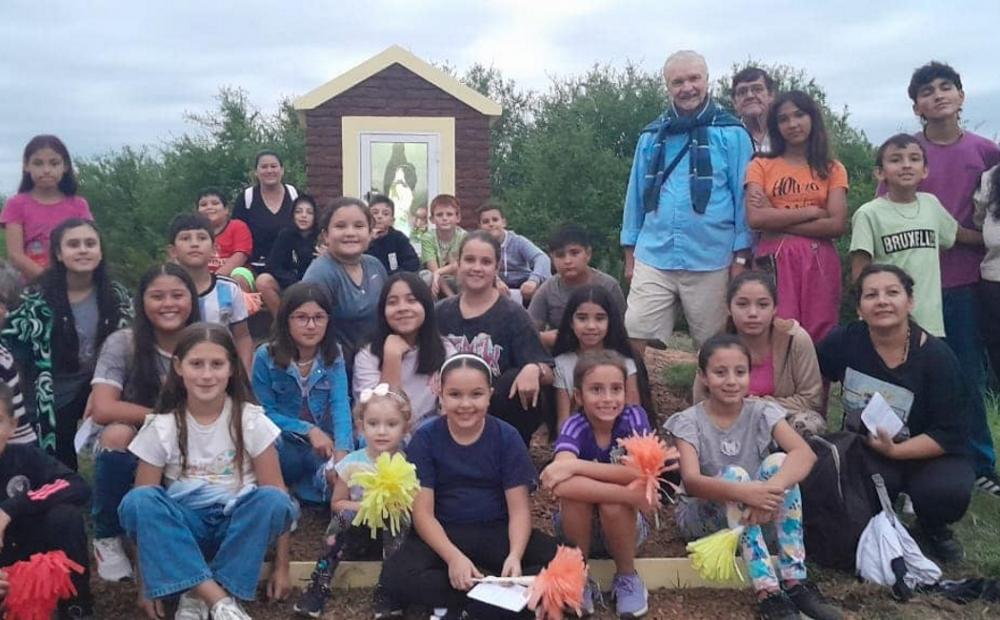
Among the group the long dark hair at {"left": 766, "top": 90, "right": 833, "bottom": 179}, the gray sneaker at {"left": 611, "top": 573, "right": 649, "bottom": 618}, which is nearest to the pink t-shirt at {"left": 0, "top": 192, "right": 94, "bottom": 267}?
the gray sneaker at {"left": 611, "top": 573, "right": 649, "bottom": 618}

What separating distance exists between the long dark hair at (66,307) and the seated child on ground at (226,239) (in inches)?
90.6

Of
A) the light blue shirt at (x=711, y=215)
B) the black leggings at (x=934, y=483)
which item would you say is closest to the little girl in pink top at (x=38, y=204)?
the light blue shirt at (x=711, y=215)

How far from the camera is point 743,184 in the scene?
197 inches

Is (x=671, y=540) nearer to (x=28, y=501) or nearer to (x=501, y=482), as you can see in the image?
(x=501, y=482)

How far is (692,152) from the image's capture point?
5043mm

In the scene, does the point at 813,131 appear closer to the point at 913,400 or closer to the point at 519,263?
the point at 913,400

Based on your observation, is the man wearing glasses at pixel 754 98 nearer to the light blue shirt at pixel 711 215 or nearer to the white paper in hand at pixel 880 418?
the light blue shirt at pixel 711 215

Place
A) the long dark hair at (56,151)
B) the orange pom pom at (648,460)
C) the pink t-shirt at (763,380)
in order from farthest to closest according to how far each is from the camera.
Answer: the long dark hair at (56,151) < the pink t-shirt at (763,380) < the orange pom pom at (648,460)

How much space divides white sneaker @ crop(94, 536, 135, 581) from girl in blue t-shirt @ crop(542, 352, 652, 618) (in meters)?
1.85

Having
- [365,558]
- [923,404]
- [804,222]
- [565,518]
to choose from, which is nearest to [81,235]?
[365,558]

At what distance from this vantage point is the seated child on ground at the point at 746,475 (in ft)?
11.8

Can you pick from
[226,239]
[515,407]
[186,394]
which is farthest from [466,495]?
[226,239]

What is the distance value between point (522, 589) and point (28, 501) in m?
1.89

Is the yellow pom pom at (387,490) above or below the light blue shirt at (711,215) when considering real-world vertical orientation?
below
